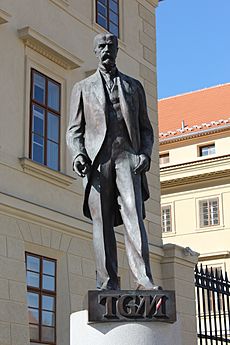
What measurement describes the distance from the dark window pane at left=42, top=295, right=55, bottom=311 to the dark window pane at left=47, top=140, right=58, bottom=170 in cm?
256

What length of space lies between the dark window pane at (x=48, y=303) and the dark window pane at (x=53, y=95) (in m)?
3.87

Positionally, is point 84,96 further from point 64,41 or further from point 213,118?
point 213,118

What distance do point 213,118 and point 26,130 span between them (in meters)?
23.7

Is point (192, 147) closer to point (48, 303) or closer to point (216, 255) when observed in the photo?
point (216, 255)

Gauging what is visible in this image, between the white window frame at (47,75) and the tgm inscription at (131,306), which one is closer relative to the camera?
the tgm inscription at (131,306)

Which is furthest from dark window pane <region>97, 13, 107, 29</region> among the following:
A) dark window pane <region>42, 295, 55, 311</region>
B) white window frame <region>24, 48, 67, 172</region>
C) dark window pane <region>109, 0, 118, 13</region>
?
dark window pane <region>42, 295, 55, 311</region>

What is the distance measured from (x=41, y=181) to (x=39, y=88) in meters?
1.94

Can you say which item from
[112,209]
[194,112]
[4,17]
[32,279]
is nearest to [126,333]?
[112,209]

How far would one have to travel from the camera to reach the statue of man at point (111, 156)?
7090 mm

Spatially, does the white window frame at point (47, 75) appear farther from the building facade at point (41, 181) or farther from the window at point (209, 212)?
the window at point (209, 212)

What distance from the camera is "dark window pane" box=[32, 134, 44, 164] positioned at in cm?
1556

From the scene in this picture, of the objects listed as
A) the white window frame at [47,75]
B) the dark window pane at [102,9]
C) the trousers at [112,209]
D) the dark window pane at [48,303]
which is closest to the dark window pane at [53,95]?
the white window frame at [47,75]

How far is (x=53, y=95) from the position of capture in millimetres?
16562

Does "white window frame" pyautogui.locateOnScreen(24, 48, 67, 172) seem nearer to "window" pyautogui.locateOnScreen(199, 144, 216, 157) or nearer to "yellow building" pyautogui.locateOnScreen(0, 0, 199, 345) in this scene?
"yellow building" pyautogui.locateOnScreen(0, 0, 199, 345)
